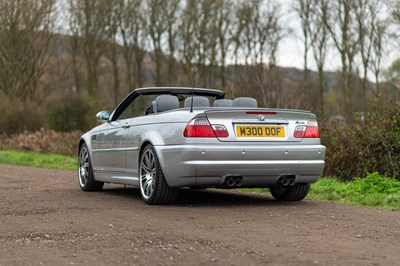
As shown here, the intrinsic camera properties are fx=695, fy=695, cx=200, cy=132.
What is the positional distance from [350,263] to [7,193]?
6663mm


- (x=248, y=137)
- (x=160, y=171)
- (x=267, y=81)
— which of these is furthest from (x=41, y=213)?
(x=267, y=81)

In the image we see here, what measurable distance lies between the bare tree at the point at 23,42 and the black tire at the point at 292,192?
2939cm

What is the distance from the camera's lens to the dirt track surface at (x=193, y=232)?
500cm

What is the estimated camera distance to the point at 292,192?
9.09 metres

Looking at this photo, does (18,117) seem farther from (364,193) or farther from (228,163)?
(228,163)

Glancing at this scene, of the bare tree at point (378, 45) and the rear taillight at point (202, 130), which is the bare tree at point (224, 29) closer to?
the bare tree at point (378, 45)

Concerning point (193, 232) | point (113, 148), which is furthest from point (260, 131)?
point (113, 148)

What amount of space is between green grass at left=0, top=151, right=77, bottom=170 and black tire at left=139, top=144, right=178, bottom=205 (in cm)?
990

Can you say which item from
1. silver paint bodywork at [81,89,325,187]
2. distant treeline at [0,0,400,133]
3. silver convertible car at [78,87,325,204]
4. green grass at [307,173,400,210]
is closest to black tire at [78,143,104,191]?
silver convertible car at [78,87,325,204]

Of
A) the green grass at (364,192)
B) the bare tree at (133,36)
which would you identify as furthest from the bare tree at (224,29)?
the green grass at (364,192)

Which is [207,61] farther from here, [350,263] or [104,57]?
[350,263]

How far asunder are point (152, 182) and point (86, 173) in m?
2.65

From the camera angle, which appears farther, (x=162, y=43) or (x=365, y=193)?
(x=162, y=43)

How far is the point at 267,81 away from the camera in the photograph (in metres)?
17.6
